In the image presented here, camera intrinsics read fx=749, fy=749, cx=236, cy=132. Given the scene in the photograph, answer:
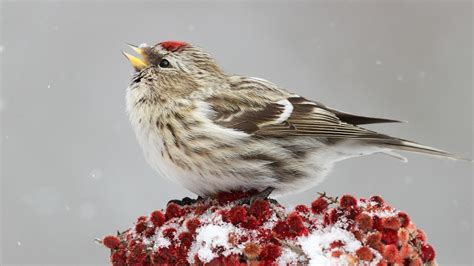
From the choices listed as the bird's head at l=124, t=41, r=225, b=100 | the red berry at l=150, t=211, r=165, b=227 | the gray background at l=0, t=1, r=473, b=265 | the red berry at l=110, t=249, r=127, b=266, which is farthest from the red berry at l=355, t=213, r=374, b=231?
the gray background at l=0, t=1, r=473, b=265

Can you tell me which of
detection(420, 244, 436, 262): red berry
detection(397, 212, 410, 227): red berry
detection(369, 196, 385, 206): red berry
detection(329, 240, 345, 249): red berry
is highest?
detection(369, 196, 385, 206): red berry

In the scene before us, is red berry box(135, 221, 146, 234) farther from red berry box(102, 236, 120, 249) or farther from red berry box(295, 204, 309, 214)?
red berry box(295, 204, 309, 214)

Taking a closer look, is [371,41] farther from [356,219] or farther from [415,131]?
[356,219]

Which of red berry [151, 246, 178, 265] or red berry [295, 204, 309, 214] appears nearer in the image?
red berry [151, 246, 178, 265]

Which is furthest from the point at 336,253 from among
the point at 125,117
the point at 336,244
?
the point at 125,117

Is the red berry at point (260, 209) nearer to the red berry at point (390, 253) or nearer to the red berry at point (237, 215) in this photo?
the red berry at point (237, 215)

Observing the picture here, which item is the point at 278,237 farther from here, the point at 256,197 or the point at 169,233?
the point at 256,197

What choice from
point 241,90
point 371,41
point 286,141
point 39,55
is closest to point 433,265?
point 286,141
